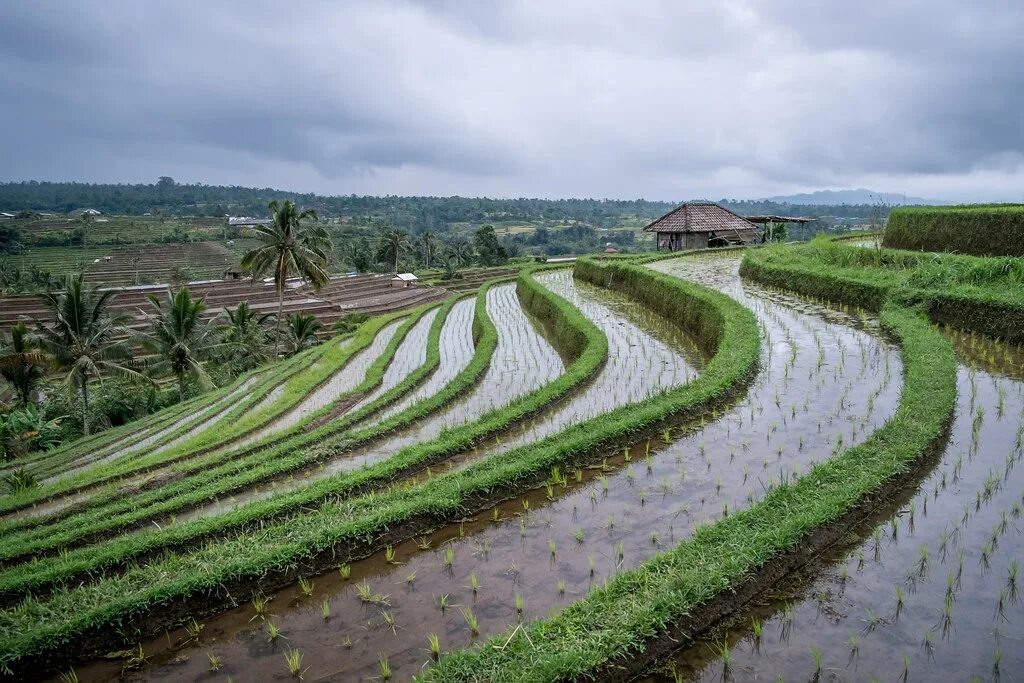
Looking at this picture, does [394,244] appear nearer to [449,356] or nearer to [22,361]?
[22,361]

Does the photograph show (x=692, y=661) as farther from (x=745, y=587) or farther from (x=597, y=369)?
(x=597, y=369)

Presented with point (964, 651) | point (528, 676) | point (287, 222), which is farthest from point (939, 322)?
point (287, 222)

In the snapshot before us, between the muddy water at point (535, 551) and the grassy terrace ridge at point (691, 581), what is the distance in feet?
1.32

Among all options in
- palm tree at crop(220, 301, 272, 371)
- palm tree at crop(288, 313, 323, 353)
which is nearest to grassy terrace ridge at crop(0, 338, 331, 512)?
palm tree at crop(220, 301, 272, 371)

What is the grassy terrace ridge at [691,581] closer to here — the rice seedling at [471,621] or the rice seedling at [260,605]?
the rice seedling at [471,621]

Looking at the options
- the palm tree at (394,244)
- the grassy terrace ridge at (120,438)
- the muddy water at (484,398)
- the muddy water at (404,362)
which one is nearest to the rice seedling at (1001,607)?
the muddy water at (484,398)

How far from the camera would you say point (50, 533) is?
6.63 metres

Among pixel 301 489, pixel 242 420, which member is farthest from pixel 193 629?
pixel 242 420

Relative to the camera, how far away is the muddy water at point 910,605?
3.53m

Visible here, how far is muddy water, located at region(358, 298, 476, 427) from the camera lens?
35.0ft

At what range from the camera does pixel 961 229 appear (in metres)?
15.5

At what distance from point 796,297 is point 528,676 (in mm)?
14053

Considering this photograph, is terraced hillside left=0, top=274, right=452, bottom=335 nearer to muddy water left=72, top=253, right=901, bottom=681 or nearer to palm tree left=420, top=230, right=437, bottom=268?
palm tree left=420, top=230, right=437, bottom=268

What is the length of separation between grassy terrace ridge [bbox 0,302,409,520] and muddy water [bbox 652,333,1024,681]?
7309 mm
